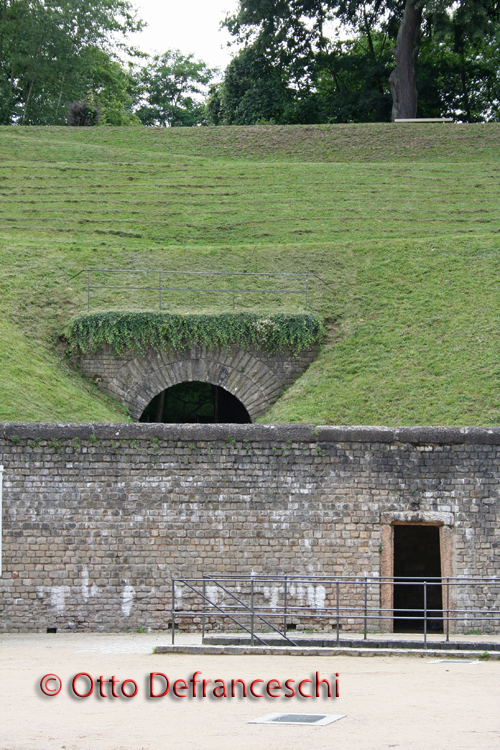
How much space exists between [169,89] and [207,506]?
5200 centimetres

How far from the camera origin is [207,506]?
14.1 metres

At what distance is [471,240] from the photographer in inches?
925

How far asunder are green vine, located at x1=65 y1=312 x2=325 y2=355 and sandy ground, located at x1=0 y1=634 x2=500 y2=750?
8.74m

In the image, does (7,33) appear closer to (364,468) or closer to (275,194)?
(275,194)

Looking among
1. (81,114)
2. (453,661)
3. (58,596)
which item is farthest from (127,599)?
(81,114)

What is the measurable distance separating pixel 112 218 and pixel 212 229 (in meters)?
3.06

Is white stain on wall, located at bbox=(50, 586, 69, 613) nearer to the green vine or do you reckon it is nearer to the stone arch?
the stone arch

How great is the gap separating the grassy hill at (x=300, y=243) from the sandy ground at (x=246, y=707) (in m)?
6.23

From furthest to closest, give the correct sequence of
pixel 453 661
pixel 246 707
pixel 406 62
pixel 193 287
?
1. pixel 406 62
2. pixel 193 287
3. pixel 453 661
4. pixel 246 707

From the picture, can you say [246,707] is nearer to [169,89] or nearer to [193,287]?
[193,287]

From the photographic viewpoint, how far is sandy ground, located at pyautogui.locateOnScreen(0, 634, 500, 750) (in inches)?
267

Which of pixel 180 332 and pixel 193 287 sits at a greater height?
pixel 193 287

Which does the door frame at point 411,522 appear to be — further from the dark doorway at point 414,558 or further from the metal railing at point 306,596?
the dark doorway at point 414,558

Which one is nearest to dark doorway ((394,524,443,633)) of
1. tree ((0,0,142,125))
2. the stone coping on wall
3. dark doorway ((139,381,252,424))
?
the stone coping on wall
